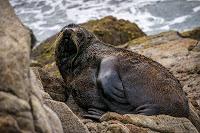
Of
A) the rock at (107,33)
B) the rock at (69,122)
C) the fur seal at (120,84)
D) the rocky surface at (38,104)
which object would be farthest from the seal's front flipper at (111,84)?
the rock at (107,33)

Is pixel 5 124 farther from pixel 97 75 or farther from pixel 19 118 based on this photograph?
pixel 97 75

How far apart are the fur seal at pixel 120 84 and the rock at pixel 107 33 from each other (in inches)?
265

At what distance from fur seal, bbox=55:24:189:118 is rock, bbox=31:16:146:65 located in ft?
22.1

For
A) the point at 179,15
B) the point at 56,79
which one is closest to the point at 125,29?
the point at 56,79

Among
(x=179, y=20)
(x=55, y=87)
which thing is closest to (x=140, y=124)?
(x=55, y=87)

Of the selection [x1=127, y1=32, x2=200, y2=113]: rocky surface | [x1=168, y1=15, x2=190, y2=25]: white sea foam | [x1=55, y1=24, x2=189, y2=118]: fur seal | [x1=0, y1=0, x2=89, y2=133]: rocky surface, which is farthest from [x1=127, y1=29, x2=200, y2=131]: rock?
Result: [x1=168, y1=15, x2=190, y2=25]: white sea foam

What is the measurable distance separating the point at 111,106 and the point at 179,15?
19550 millimetres

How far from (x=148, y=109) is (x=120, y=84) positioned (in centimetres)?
54

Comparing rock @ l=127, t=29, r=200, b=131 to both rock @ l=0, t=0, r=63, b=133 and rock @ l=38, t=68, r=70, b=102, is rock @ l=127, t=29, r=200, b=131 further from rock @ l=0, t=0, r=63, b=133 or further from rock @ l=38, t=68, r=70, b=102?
rock @ l=0, t=0, r=63, b=133

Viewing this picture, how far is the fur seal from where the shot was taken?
6.78m

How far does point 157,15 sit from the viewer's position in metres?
26.5

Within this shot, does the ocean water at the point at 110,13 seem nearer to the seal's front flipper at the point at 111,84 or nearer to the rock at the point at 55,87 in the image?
the rock at the point at 55,87

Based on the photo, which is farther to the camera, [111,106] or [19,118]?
[111,106]

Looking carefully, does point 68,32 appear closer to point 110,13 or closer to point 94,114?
point 94,114
